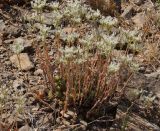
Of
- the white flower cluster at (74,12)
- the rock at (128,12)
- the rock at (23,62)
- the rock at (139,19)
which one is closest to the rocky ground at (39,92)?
the rock at (23,62)

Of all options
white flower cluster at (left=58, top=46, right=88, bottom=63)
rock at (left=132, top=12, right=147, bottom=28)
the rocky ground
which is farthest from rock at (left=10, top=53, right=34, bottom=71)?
rock at (left=132, top=12, right=147, bottom=28)

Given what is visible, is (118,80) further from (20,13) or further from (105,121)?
(20,13)

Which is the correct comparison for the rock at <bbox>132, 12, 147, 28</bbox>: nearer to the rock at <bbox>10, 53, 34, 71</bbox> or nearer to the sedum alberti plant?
the sedum alberti plant

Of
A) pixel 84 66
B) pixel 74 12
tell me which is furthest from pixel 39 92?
pixel 74 12

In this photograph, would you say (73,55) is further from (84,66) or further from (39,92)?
(39,92)

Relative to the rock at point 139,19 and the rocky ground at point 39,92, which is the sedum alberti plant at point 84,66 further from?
the rock at point 139,19

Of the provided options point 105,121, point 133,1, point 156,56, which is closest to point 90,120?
point 105,121
